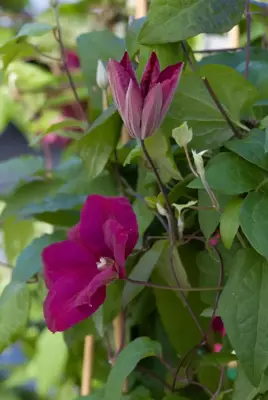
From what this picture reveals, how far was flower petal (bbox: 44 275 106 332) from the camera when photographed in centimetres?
35

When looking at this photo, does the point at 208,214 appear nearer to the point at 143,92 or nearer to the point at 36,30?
the point at 143,92

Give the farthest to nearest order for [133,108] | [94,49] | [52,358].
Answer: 1. [52,358]
2. [94,49]
3. [133,108]

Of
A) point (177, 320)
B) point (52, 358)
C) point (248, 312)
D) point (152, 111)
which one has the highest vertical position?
point (152, 111)

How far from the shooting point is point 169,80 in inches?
12.6

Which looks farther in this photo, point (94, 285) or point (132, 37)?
point (132, 37)

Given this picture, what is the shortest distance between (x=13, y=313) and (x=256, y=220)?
0.24 metres

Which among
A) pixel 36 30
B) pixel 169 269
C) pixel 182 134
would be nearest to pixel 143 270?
pixel 169 269

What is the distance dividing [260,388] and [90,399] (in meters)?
0.14

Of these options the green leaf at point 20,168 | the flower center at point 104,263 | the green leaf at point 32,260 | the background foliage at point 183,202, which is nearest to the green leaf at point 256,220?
the background foliage at point 183,202

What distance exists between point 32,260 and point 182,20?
0.26 m

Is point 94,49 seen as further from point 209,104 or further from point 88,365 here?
point 88,365

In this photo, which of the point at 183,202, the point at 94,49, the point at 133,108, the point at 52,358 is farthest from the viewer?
the point at 52,358

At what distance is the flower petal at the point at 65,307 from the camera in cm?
35

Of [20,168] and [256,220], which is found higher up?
[256,220]
